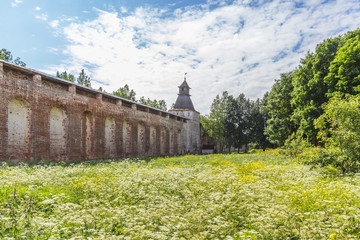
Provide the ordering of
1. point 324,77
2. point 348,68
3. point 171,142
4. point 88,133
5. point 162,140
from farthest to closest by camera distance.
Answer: point 171,142, point 162,140, point 88,133, point 324,77, point 348,68

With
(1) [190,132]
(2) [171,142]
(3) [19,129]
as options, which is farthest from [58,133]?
(1) [190,132]

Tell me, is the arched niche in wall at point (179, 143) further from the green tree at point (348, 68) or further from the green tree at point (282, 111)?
the green tree at point (348, 68)

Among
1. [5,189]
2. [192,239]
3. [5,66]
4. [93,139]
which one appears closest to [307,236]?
[192,239]

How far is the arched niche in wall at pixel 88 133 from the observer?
1984 cm

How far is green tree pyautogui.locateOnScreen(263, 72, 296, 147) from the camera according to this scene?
1102 inches

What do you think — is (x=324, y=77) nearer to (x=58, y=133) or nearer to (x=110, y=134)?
(x=110, y=134)

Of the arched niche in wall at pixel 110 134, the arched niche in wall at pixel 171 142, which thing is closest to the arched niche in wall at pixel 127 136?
the arched niche in wall at pixel 110 134

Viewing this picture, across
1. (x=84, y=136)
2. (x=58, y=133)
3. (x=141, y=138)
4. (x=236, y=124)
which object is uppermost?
(x=236, y=124)

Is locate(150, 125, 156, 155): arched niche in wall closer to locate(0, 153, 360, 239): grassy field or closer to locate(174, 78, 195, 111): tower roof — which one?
locate(174, 78, 195, 111): tower roof

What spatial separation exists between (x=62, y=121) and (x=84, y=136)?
8.38 ft

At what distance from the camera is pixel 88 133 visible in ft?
67.1

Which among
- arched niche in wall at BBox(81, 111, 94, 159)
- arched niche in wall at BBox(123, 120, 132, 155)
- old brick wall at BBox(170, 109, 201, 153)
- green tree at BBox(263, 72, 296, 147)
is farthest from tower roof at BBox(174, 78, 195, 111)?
arched niche in wall at BBox(81, 111, 94, 159)

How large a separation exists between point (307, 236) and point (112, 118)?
21.7 m

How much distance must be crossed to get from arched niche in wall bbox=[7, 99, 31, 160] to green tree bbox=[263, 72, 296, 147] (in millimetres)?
24998
